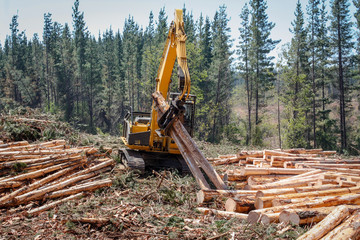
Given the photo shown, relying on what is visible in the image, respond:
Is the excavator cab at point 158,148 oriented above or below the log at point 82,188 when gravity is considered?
above

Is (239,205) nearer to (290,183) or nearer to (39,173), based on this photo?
(290,183)

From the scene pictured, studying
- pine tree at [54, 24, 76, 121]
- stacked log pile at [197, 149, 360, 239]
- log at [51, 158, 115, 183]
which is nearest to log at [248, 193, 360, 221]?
stacked log pile at [197, 149, 360, 239]

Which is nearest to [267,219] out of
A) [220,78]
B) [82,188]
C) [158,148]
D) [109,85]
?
[82,188]

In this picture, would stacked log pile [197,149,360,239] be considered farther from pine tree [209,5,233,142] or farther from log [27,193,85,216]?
pine tree [209,5,233,142]

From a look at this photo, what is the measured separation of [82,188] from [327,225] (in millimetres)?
6026

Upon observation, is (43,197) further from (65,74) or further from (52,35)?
(52,35)

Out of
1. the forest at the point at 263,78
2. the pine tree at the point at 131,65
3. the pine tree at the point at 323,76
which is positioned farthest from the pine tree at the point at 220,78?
the pine tree at the point at 131,65

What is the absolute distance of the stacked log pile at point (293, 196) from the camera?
5.13 metres

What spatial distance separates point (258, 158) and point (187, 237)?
810 cm

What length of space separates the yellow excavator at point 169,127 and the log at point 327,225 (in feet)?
10.6

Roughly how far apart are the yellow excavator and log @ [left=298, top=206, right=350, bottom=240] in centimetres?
322

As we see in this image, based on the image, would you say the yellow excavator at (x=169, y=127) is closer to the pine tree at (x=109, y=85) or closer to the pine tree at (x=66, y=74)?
the pine tree at (x=109, y=85)

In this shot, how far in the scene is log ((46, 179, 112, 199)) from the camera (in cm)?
738

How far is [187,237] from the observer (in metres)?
4.82
